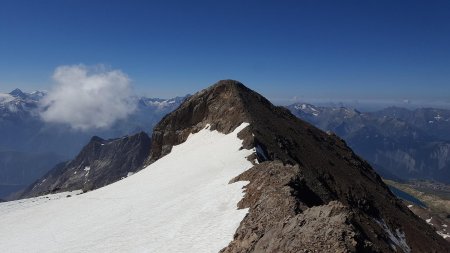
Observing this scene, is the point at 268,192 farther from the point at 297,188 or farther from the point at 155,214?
the point at 155,214

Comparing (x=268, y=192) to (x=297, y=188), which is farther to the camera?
(x=297, y=188)

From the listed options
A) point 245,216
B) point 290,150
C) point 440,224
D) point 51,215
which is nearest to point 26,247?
point 51,215

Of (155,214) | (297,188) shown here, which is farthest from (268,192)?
(155,214)

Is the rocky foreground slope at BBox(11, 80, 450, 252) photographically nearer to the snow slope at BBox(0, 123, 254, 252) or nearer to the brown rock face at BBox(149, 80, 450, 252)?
the brown rock face at BBox(149, 80, 450, 252)

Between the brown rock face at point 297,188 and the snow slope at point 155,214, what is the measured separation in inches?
86.0

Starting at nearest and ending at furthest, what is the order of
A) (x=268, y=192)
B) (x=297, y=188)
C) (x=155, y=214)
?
1. (x=268, y=192)
2. (x=297, y=188)
3. (x=155, y=214)

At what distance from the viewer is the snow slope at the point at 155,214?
28281mm

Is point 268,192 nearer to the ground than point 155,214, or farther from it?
farther from it

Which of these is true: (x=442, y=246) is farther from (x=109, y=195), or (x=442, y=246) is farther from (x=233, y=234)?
(x=109, y=195)

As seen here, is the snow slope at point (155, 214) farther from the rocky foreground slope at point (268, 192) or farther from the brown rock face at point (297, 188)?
the brown rock face at point (297, 188)

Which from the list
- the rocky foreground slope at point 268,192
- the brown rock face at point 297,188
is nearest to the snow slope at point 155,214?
the rocky foreground slope at point 268,192

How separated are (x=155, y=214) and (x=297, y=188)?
44.9 ft

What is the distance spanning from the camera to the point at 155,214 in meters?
35.9

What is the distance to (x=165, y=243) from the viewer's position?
90.8 feet
